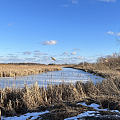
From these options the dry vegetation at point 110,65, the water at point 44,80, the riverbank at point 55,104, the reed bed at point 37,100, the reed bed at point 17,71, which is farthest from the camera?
the reed bed at point 17,71

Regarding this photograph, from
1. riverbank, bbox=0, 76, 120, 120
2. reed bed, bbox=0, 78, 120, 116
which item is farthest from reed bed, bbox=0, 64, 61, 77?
riverbank, bbox=0, 76, 120, 120

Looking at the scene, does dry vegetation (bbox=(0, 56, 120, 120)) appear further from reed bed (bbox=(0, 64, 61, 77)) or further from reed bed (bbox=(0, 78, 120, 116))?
reed bed (bbox=(0, 64, 61, 77))

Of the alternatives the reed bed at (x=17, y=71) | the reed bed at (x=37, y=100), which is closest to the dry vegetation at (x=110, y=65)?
the reed bed at (x=37, y=100)

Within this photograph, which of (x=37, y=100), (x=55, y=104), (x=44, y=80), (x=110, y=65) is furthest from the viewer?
(x=44, y=80)

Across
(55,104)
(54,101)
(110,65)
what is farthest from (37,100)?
(110,65)

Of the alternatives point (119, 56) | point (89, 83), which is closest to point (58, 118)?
point (89, 83)

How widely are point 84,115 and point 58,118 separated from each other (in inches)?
19.8

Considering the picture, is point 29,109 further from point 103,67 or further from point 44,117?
point 103,67

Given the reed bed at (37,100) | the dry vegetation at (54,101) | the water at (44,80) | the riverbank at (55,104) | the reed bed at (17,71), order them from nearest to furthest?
1. the riverbank at (55,104)
2. the dry vegetation at (54,101)
3. the reed bed at (37,100)
4. the water at (44,80)
5. the reed bed at (17,71)

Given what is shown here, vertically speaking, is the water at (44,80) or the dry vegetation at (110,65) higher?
the dry vegetation at (110,65)

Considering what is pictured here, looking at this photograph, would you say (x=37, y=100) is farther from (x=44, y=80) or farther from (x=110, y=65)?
(x=44, y=80)

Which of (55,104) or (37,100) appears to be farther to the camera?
(37,100)

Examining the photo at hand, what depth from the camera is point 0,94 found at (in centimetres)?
540

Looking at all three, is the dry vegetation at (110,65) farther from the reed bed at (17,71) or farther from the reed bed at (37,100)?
the reed bed at (17,71)
